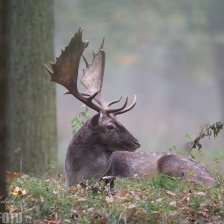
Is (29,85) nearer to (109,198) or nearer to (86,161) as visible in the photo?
(86,161)

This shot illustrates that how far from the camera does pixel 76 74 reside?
30.2ft

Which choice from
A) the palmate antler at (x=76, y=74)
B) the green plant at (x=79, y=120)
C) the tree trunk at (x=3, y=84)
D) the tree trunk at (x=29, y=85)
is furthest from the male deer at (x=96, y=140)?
the tree trunk at (x=3, y=84)

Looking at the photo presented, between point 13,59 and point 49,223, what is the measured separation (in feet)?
16.6

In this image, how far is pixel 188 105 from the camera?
133 feet

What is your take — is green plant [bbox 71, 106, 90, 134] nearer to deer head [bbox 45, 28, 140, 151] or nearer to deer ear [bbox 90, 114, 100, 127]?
deer head [bbox 45, 28, 140, 151]

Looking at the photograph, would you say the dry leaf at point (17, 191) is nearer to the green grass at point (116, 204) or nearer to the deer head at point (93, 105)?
the green grass at point (116, 204)

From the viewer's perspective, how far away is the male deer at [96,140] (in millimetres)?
9148

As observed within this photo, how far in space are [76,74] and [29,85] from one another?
241cm

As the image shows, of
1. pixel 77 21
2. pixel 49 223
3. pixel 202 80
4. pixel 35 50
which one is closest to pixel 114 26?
pixel 77 21

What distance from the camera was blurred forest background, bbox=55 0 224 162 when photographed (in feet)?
104

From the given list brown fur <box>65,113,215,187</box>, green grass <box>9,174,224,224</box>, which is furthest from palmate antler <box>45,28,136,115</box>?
green grass <box>9,174,224,224</box>

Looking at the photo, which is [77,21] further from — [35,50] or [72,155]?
[72,155]

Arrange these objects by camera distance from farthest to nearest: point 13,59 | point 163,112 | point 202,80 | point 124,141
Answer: point 163,112, point 202,80, point 13,59, point 124,141

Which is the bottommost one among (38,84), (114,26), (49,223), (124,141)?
(49,223)
